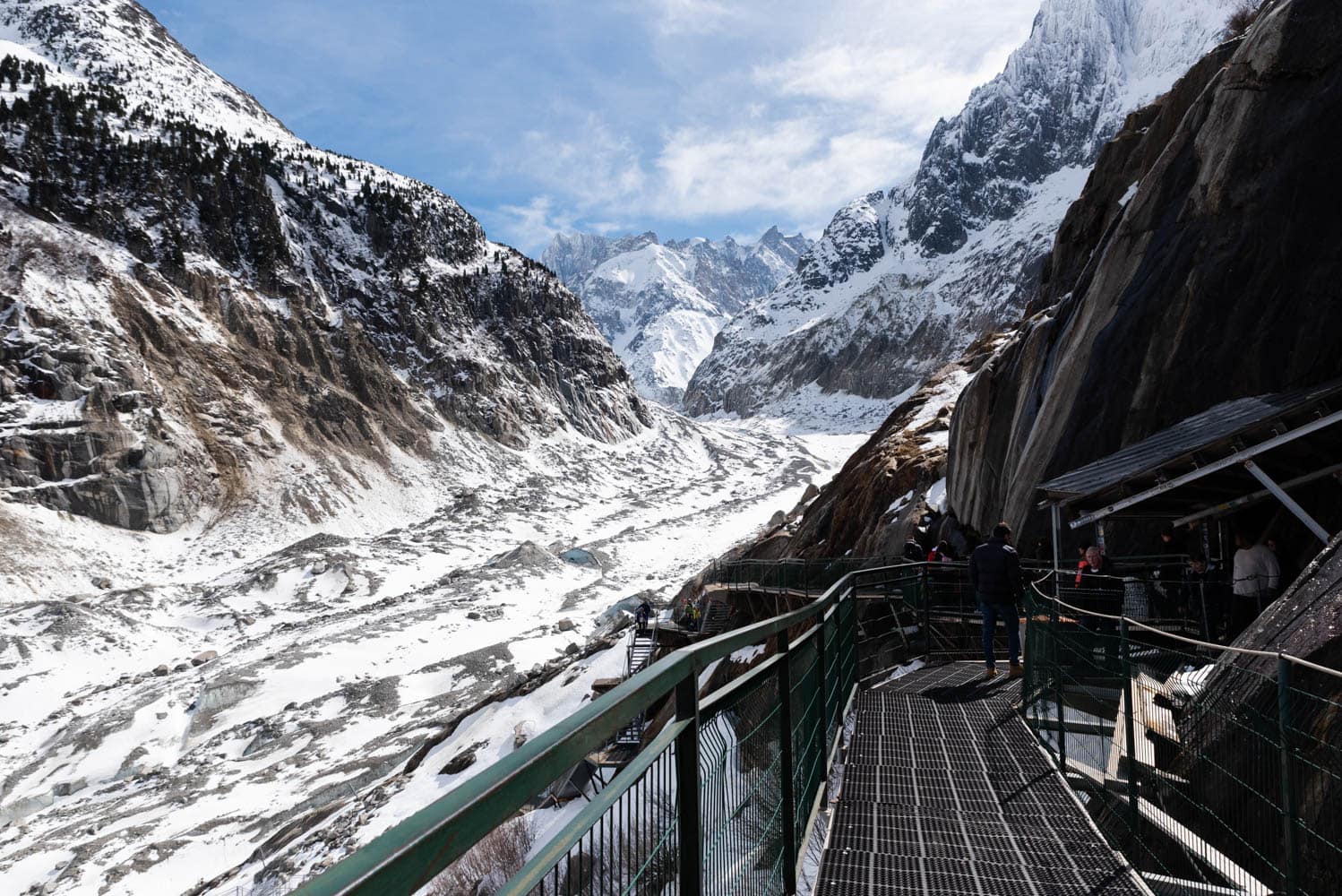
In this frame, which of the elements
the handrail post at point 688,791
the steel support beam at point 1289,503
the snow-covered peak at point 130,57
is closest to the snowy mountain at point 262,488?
the snow-covered peak at point 130,57

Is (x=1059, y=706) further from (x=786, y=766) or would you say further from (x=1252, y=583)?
(x=1252, y=583)

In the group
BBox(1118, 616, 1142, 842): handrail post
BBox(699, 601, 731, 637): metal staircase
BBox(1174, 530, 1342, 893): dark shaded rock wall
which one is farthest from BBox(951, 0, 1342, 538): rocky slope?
BBox(1118, 616, 1142, 842): handrail post

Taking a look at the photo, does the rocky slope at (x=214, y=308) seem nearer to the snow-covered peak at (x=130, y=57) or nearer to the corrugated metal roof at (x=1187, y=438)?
the snow-covered peak at (x=130, y=57)

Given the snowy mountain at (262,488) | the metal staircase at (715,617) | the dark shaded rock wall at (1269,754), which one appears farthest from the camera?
the snowy mountain at (262,488)

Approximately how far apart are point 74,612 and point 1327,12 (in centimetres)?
5134

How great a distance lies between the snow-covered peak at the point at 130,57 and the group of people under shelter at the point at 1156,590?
115 metres

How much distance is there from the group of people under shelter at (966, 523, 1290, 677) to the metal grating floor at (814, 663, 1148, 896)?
1869mm

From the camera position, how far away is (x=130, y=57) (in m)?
112

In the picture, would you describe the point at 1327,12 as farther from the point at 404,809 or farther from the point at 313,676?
the point at 313,676

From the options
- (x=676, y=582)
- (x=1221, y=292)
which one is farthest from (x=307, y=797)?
(x=676, y=582)

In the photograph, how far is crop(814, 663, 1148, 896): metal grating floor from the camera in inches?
199

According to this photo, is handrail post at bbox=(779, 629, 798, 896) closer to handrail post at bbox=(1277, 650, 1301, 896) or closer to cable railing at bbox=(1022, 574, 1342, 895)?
cable railing at bbox=(1022, 574, 1342, 895)

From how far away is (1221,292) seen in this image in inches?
568

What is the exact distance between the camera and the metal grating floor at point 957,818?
5.05m
